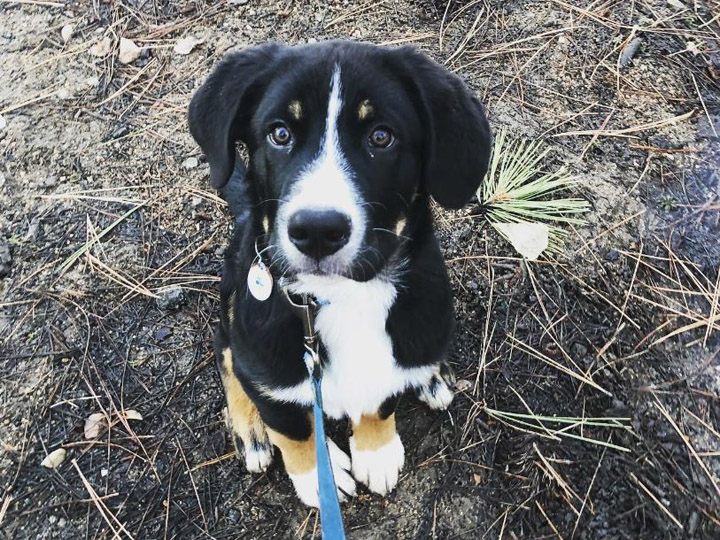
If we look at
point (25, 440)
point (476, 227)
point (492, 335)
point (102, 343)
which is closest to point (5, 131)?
point (102, 343)

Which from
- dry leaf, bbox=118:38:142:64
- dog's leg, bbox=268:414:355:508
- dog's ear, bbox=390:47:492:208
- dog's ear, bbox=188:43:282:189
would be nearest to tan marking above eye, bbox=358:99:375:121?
dog's ear, bbox=390:47:492:208

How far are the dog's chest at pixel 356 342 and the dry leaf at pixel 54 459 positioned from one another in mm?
1367

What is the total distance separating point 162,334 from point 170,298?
0.66 ft

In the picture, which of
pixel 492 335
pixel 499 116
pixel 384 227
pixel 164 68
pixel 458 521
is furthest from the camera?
pixel 164 68

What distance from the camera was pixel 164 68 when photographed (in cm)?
422

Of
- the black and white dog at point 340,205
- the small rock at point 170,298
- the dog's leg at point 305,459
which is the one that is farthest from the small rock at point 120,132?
the dog's leg at point 305,459

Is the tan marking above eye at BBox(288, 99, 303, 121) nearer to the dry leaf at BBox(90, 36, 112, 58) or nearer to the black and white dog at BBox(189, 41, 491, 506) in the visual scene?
the black and white dog at BBox(189, 41, 491, 506)

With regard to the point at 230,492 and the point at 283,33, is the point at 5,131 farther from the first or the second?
the point at 230,492

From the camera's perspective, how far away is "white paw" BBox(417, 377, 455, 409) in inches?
120

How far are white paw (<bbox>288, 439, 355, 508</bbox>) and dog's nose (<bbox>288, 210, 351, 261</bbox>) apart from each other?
1.28 meters

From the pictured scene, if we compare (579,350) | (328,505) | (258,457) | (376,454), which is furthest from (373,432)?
(579,350)

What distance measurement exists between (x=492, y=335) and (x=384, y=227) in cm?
134

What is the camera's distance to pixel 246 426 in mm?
2943

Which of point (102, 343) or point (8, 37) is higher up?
point (8, 37)
